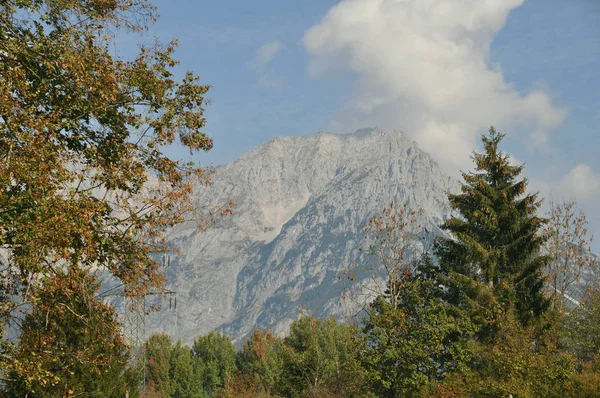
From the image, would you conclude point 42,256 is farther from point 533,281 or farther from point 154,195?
point 533,281

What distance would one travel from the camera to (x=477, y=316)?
37688 millimetres

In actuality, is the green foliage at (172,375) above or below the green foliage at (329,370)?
→ above

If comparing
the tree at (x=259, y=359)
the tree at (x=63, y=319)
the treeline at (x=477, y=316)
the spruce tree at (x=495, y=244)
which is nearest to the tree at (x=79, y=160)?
the tree at (x=63, y=319)

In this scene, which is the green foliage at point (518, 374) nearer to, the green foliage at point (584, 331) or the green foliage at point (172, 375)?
the green foliage at point (584, 331)

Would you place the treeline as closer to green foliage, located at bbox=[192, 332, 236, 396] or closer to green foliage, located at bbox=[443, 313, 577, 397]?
green foliage, located at bbox=[443, 313, 577, 397]

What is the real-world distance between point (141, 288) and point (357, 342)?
2309cm

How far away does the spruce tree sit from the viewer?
40.0m

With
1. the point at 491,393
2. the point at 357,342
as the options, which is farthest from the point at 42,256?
the point at 357,342

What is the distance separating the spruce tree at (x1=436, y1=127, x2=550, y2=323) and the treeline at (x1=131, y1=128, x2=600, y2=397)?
0.08 metres

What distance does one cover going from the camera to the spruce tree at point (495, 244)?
4000cm

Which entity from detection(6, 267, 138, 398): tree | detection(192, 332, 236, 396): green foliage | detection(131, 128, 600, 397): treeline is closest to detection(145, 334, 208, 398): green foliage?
detection(192, 332, 236, 396): green foliage

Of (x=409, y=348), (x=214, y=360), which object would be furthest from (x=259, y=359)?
(x=409, y=348)

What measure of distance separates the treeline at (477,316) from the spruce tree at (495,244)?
0.08 metres

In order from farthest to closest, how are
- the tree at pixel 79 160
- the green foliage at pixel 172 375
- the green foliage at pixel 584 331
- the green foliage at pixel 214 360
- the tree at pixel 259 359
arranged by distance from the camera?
the green foliage at pixel 214 360 → the green foliage at pixel 172 375 → the tree at pixel 259 359 → the green foliage at pixel 584 331 → the tree at pixel 79 160
